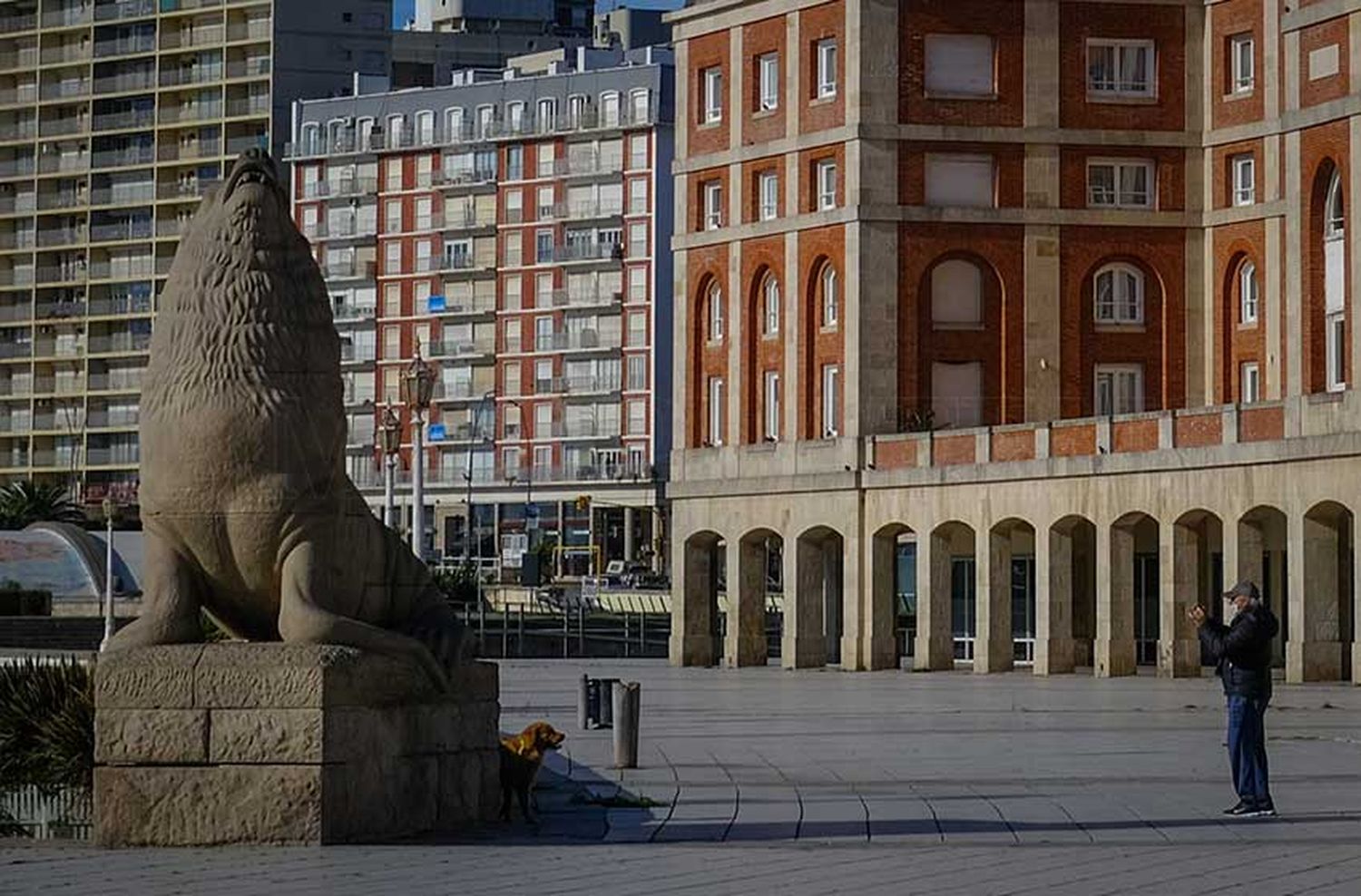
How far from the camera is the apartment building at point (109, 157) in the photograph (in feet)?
488

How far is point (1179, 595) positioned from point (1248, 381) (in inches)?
361

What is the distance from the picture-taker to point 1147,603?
65.6 meters

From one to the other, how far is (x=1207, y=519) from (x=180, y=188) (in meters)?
96.6

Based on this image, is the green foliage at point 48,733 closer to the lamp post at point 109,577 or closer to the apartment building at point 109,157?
the lamp post at point 109,577

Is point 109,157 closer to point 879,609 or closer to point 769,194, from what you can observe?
point 769,194

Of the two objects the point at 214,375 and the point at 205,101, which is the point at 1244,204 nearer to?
the point at 214,375

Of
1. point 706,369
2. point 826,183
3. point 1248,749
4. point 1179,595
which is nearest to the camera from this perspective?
point 1248,749

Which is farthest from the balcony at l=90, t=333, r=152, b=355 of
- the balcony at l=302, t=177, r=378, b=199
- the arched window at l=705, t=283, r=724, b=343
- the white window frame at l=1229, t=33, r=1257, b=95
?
the white window frame at l=1229, t=33, r=1257, b=95

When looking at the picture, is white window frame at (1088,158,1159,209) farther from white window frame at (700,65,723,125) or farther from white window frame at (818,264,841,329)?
white window frame at (700,65,723,125)

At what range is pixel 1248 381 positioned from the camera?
212 ft

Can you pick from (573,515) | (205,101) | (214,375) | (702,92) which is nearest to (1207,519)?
(702,92)

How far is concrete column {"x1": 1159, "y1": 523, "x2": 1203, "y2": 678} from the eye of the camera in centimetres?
5684

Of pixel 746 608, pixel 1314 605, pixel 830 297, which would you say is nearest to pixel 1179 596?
pixel 1314 605

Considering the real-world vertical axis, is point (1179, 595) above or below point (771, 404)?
below
